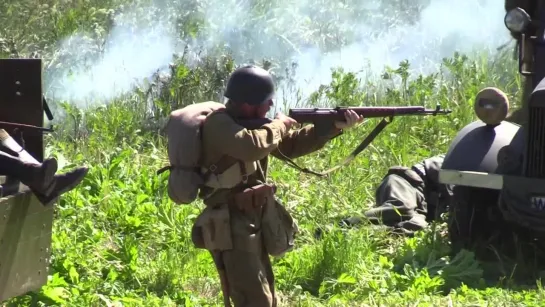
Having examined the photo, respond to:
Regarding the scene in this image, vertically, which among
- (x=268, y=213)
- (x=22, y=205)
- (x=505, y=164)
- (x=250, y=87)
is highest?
(x=250, y=87)

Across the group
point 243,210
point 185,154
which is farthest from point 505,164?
point 185,154

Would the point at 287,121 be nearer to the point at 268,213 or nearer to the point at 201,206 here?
the point at 268,213

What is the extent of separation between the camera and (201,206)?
794 centimetres

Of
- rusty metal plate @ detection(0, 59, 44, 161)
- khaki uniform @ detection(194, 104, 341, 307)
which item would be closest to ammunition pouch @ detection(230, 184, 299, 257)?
khaki uniform @ detection(194, 104, 341, 307)

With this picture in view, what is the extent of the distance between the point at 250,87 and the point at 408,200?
2.96 m

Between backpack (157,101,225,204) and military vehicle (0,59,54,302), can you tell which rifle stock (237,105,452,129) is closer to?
backpack (157,101,225,204)

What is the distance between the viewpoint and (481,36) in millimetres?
13367

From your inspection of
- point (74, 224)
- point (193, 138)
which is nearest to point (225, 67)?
point (74, 224)

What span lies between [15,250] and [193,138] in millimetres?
1039

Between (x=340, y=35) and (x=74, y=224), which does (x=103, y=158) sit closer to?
(x=74, y=224)

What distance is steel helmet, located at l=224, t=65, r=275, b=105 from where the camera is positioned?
521 centimetres

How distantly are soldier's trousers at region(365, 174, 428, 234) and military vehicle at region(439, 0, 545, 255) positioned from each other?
32 centimetres

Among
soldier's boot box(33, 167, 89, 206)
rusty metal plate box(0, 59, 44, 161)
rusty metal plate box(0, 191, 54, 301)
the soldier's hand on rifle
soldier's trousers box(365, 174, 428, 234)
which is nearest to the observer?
rusty metal plate box(0, 191, 54, 301)

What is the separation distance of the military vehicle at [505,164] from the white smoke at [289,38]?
3.99 metres
